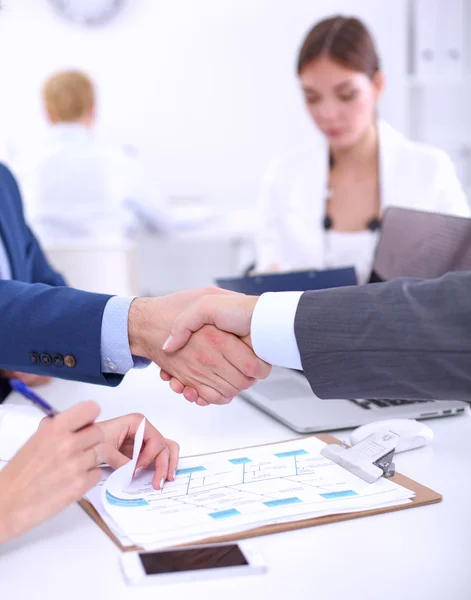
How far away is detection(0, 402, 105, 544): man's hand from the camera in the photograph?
830 millimetres

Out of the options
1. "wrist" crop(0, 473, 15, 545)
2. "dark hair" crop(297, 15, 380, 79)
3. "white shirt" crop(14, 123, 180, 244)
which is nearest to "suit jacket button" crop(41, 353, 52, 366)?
"wrist" crop(0, 473, 15, 545)

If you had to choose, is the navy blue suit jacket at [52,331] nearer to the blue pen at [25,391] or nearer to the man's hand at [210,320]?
the man's hand at [210,320]

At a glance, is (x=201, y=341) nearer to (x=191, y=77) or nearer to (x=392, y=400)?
(x=392, y=400)

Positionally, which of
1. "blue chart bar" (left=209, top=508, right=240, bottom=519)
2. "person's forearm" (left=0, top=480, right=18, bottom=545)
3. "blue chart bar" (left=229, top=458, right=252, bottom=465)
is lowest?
"blue chart bar" (left=229, top=458, right=252, bottom=465)

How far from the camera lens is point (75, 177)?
3746 millimetres

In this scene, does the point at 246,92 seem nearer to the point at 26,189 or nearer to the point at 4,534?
the point at 26,189

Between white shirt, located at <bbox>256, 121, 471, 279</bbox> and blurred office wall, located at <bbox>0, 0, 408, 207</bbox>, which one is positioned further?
blurred office wall, located at <bbox>0, 0, 408, 207</bbox>

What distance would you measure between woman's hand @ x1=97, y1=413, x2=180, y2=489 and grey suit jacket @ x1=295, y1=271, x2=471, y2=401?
0.74ft

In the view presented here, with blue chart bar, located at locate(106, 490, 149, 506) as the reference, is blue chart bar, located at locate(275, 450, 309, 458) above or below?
below

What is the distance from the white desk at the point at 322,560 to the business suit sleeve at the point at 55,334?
426mm

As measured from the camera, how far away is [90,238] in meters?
3.84

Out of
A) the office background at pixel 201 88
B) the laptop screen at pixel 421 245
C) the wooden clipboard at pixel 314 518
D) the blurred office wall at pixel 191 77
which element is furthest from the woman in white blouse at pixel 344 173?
the blurred office wall at pixel 191 77

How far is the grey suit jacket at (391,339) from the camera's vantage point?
98 centimetres

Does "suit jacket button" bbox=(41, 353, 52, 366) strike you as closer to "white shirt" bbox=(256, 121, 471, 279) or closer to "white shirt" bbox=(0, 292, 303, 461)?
"white shirt" bbox=(0, 292, 303, 461)
